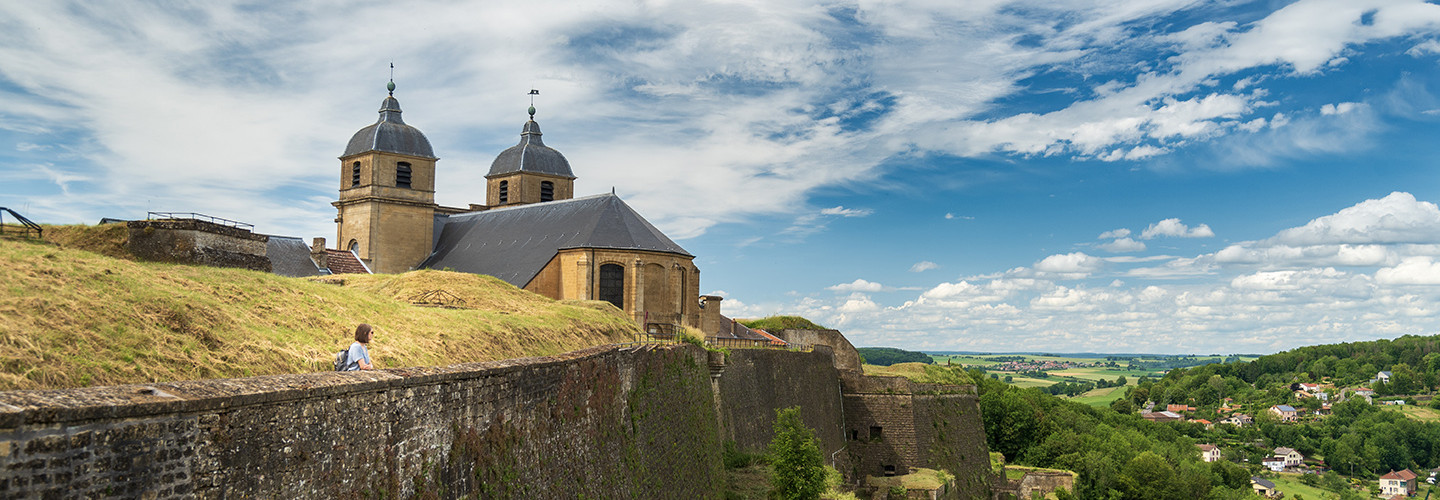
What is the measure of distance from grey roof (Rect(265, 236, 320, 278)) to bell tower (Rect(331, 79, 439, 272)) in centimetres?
569

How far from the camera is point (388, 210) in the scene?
51000 millimetres

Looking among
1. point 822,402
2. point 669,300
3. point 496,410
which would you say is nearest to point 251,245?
point 496,410

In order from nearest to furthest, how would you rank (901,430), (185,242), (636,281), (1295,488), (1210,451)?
(185,242), (901,430), (636,281), (1295,488), (1210,451)

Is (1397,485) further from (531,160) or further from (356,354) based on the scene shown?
(356,354)

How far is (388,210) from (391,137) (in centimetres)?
374

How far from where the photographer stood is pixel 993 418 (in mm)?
63094

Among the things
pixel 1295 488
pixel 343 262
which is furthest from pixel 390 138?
pixel 1295 488

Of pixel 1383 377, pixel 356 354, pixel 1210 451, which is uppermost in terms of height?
pixel 356 354

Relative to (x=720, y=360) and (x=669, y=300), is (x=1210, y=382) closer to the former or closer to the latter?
(x=669, y=300)

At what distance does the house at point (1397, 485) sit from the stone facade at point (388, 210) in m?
128

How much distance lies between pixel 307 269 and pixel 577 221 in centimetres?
1177

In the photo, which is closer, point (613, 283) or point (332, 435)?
point (332, 435)

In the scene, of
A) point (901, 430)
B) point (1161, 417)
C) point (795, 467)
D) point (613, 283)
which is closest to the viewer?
point (795, 467)

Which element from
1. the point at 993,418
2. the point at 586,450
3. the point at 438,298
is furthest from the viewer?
the point at 993,418
